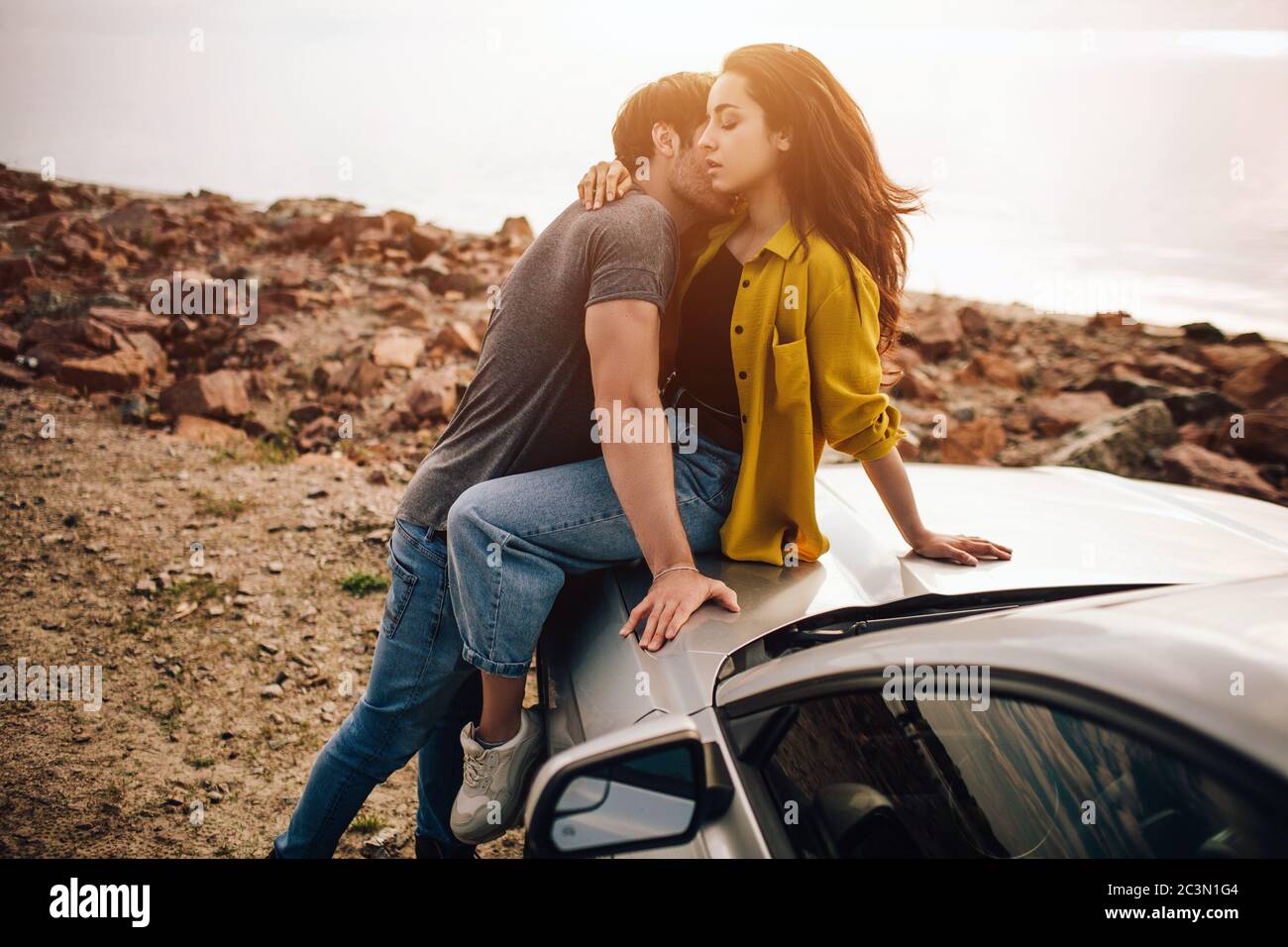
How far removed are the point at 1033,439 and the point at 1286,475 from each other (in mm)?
1602

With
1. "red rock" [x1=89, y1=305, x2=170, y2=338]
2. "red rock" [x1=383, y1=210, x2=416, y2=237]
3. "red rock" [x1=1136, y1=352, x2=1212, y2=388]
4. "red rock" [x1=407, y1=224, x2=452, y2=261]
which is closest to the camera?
"red rock" [x1=89, y1=305, x2=170, y2=338]

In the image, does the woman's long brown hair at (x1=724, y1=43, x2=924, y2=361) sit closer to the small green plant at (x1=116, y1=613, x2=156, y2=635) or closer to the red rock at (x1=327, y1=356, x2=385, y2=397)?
the small green plant at (x1=116, y1=613, x2=156, y2=635)

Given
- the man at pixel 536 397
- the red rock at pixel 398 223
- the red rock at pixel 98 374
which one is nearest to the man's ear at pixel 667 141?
the man at pixel 536 397

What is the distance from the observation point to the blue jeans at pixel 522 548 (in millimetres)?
1780

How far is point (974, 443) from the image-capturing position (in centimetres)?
614

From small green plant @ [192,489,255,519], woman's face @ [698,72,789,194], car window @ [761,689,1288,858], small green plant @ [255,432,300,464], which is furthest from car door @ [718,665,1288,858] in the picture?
small green plant @ [255,432,300,464]

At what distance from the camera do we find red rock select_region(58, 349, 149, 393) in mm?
5996

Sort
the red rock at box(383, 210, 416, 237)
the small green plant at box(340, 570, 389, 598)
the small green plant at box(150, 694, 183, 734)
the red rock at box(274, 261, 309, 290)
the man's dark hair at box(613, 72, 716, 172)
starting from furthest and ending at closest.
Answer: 1. the red rock at box(383, 210, 416, 237)
2. the red rock at box(274, 261, 309, 290)
3. the small green plant at box(340, 570, 389, 598)
4. the small green plant at box(150, 694, 183, 734)
5. the man's dark hair at box(613, 72, 716, 172)

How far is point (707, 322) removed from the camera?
2.09 m

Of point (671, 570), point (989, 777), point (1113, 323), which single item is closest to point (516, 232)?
point (1113, 323)

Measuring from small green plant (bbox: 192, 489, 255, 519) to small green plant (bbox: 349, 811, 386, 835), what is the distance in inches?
95.5

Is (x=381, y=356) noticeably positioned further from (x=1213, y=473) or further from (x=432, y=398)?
(x=1213, y=473)

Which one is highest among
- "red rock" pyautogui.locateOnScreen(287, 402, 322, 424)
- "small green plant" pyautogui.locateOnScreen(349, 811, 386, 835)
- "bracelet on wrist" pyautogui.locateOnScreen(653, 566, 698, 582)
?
"red rock" pyautogui.locateOnScreen(287, 402, 322, 424)
